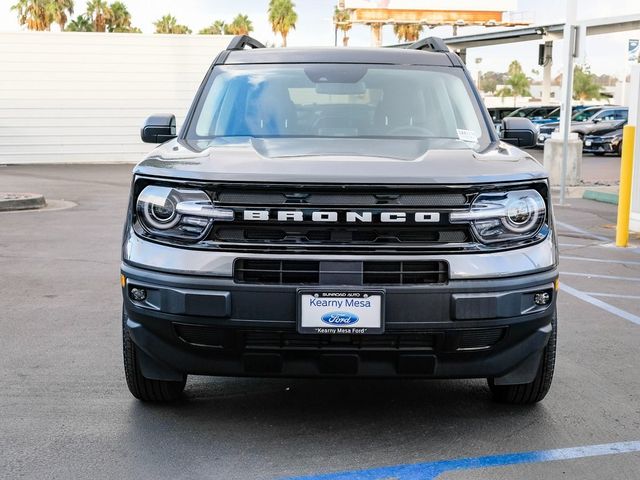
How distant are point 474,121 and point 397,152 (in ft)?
3.08

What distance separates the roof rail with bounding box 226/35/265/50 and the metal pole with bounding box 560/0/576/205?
31.6 ft

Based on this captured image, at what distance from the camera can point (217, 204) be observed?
3.87m

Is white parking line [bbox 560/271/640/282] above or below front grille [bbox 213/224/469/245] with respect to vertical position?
below

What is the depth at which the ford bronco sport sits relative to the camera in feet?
12.4

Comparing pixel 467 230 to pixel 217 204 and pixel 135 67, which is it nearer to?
pixel 217 204

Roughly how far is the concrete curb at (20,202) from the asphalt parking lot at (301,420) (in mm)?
7424

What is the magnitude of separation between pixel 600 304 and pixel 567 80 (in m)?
9.26

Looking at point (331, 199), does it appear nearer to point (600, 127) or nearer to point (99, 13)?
point (600, 127)

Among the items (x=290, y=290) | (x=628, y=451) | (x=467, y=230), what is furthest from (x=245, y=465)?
(x=628, y=451)

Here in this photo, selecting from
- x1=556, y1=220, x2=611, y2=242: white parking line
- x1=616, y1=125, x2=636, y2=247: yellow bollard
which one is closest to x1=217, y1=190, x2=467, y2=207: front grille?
x1=616, y1=125, x2=636, y2=247: yellow bollard

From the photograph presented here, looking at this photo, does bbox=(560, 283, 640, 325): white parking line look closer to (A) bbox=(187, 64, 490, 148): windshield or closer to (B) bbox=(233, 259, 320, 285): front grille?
(A) bbox=(187, 64, 490, 148): windshield

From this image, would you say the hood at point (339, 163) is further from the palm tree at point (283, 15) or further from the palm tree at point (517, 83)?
the palm tree at point (517, 83)

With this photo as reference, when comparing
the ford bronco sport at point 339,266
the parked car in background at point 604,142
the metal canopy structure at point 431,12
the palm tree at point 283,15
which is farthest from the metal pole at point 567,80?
the palm tree at point 283,15

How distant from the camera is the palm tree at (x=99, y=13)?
69.4m
